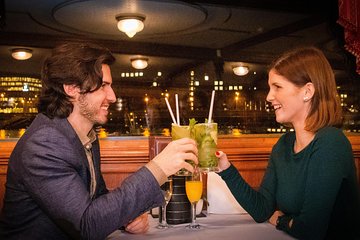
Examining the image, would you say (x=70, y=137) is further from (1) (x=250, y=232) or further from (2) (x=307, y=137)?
(2) (x=307, y=137)

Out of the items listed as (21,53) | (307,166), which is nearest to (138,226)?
(307,166)

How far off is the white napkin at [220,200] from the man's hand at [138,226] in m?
0.44

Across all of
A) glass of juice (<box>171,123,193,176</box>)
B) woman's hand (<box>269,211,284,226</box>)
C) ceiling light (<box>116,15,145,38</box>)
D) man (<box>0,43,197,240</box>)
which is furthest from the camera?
ceiling light (<box>116,15,145,38</box>)

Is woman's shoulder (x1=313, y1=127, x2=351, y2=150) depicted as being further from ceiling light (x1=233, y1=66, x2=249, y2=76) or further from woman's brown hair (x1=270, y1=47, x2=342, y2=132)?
ceiling light (x1=233, y1=66, x2=249, y2=76)

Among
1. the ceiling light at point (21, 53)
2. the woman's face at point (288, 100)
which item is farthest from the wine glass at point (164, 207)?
the ceiling light at point (21, 53)

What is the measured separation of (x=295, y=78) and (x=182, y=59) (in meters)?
4.07

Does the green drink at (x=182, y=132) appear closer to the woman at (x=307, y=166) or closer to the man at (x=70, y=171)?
the man at (x=70, y=171)

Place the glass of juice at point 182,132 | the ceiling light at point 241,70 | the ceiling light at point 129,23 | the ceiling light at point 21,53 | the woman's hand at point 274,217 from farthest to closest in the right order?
the ceiling light at point 241,70 < the ceiling light at point 21,53 < the ceiling light at point 129,23 < the woman's hand at point 274,217 < the glass of juice at point 182,132

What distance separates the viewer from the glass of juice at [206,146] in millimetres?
1555

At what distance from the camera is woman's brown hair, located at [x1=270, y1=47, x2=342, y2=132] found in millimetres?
1858

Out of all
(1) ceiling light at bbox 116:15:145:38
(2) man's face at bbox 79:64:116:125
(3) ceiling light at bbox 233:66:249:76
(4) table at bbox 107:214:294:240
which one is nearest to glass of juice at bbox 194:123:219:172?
(4) table at bbox 107:214:294:240

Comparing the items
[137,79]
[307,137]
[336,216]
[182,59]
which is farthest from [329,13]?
[336,216]

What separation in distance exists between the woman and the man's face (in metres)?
0.55

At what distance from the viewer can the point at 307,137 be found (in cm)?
192
